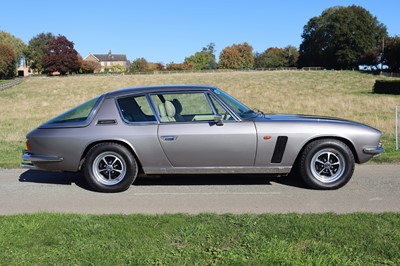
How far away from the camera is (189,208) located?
203 inches

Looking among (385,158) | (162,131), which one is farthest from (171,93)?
(385,158)

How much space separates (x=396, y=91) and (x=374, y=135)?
30430 millimetres

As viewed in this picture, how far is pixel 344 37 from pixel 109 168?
104209 mm

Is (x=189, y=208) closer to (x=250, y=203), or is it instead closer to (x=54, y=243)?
(x=250, y=203)

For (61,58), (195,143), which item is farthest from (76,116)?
(61,58)

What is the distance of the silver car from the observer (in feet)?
18.9

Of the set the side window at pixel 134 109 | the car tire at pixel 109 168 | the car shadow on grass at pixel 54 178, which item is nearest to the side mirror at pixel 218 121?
the side window at pixel 134 109

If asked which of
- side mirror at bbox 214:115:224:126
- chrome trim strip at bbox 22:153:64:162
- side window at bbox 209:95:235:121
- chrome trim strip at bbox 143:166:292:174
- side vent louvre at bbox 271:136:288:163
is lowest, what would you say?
chrome trim strip at bbox 143:166:292:174

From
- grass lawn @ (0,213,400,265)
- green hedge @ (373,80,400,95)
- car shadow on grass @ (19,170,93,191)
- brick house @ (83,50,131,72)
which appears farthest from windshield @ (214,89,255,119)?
brick house @ (83,50,131,72)

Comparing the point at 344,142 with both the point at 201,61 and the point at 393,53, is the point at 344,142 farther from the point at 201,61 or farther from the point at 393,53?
the point at 201,61

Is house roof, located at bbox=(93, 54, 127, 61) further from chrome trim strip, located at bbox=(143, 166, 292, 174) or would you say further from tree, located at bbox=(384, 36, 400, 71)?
chrome trim strip, located at bbox=(143, 166, 292, 174)

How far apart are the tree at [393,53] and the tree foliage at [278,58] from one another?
133ft

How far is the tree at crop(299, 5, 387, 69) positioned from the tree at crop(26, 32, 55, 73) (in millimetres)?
80291

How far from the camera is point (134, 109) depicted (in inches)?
245
